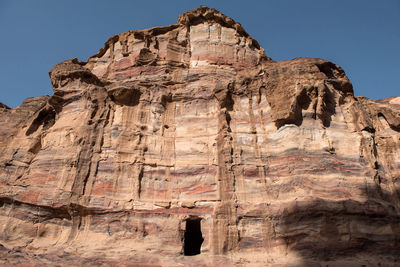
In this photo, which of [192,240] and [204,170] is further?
[192,240]

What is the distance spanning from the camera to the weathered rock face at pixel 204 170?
41.6ft

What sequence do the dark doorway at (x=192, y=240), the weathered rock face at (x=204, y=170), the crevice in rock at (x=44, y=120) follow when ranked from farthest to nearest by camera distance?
the crevice in rock at (x=44, y=120) < the dark doorway at (x=192, y=240) < the weathered rock face at (x=204, y=170)

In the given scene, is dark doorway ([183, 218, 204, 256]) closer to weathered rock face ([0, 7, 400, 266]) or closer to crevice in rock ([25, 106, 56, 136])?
weathered rock face ([0, 7, 400, 266])

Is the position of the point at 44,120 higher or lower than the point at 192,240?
Answer: higher

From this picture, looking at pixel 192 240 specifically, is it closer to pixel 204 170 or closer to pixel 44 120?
pixel 204 170

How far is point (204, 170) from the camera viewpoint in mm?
15742

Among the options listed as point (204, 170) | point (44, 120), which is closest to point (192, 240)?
point (204, 170)

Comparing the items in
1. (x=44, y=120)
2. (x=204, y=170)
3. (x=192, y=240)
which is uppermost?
(x=44, y=120)

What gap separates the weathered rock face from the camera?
12.7 m

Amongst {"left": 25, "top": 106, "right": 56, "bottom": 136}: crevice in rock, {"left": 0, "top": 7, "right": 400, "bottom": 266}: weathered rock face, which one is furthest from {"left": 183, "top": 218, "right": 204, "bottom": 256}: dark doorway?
{"left": 25, "top": 106, "right": 56, "bottom": 136}: crevice in rock

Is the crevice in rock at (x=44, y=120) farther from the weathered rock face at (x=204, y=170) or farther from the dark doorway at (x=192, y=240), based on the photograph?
the dark doorway at (x=192, y=240)

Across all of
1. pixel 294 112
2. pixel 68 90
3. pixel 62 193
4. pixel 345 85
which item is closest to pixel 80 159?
pixel 62 193

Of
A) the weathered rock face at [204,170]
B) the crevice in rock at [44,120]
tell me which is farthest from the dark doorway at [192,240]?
the crevice in rock at [44,120]

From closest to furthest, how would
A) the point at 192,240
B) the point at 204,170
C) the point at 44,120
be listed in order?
the point at 204,170 → the point at 192,240 → the point at 44,120
